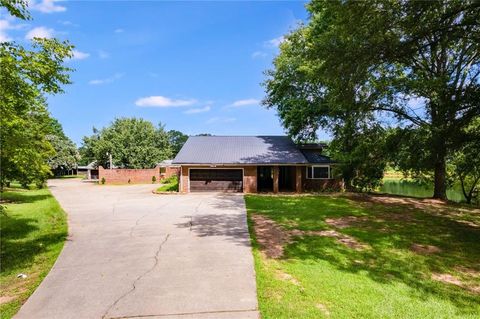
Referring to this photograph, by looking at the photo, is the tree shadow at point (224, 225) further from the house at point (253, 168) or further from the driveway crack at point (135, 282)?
the house at point (253, 168)

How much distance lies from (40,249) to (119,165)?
37450 mm

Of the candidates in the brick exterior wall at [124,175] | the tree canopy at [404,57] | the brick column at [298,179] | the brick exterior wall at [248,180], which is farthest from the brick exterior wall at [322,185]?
the brick exterior wall at [124,175]

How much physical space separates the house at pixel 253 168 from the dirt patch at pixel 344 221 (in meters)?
11.2

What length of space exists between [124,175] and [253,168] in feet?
68.8

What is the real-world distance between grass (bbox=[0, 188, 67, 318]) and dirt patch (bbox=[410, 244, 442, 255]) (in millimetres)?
9011

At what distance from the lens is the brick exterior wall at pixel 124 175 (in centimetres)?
3916

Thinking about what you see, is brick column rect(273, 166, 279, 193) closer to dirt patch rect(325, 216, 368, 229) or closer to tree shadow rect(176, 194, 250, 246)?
tree shadow rect(176, 194, 250, 246)

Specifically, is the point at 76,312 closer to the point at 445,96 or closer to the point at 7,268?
the point at 7,268

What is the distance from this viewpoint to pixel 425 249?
357 inches

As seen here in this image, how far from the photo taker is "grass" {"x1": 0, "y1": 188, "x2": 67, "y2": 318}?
6.43 metres

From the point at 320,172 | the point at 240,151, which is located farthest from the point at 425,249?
the point at 240,151

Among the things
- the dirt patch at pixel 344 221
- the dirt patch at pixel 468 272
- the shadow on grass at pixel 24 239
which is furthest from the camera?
the dirt patch at pixel 344 221

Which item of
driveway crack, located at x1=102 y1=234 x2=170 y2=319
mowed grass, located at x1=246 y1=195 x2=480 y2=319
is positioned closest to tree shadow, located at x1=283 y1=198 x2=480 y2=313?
mowed grass, located at x1=246 y1=195 x2=480 y2=319

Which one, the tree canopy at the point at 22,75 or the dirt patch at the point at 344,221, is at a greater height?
the tree canopy at the point at 22,75
